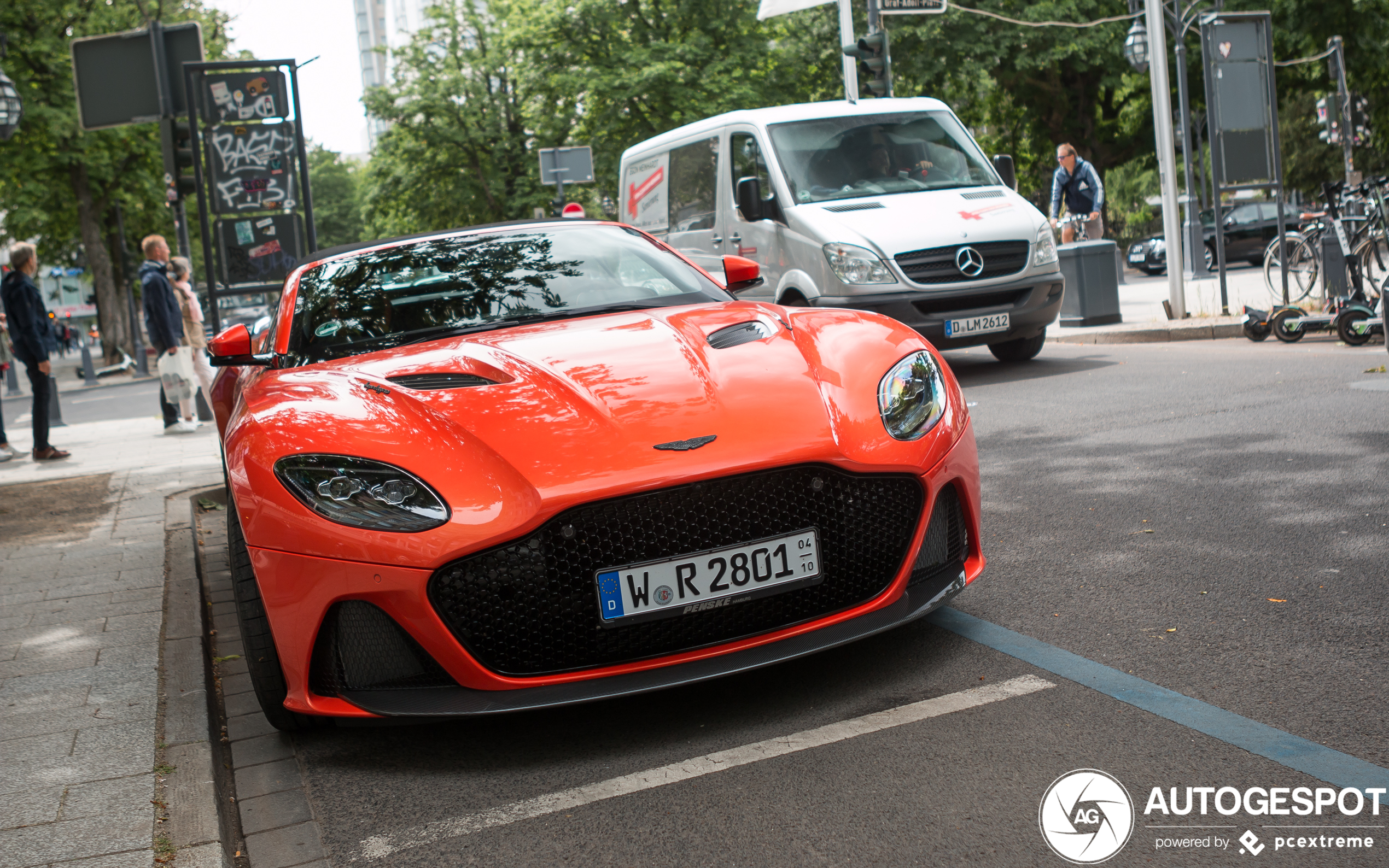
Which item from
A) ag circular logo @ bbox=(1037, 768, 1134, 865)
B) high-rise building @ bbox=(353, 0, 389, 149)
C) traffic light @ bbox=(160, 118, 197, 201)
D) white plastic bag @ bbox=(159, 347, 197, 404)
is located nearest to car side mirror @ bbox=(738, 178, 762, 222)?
traffic light @ bbox=(160, 118, 197, 201)

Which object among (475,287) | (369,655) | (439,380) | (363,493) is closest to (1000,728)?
(369,655)

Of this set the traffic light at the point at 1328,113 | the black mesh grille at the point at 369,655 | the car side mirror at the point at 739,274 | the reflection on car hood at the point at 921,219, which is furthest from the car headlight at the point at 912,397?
the traffic light at the point at 1328,113

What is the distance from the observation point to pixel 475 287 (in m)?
4.49

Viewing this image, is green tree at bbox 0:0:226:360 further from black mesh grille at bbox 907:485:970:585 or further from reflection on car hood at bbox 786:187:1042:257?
black mesh grille at bbox 907:485:970:585

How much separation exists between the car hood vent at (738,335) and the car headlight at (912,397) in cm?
44

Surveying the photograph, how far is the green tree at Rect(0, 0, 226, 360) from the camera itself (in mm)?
30875

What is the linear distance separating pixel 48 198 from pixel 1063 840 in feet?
121

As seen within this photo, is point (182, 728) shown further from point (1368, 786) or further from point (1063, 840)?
point (1368, 786)

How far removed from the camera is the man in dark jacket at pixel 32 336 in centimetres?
1116

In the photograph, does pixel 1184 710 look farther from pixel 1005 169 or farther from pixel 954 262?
pixel 1005 169

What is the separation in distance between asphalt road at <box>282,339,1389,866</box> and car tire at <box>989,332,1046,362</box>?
205 inches

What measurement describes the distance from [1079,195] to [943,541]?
13591mm

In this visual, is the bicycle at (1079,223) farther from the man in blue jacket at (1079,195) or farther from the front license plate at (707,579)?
the front license plate at (707,579)

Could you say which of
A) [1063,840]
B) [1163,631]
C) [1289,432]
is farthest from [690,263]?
[1289,432]
